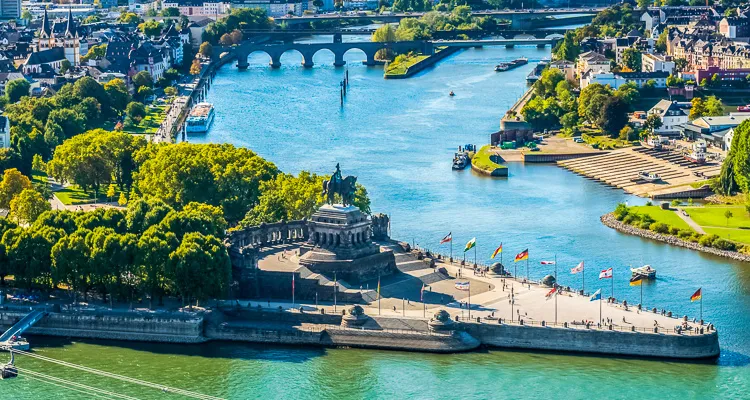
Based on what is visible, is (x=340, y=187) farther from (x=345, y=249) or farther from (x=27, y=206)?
(x=27, y=206)

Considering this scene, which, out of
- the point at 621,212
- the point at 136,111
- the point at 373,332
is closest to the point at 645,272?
the point at 621,212

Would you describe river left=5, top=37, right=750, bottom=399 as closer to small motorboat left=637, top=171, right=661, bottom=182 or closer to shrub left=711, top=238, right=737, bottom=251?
shrub left=711, top=238, right=737, bottom=251

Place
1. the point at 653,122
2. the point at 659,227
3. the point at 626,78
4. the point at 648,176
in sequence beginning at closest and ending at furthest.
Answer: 1. the point at 659,227
2. the point at 648,176
3. the point at 653,122
4. the point at 626,78

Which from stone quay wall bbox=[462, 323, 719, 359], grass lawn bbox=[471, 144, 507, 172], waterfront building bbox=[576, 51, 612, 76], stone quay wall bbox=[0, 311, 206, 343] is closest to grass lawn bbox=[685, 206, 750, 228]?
grass lawn bbox=[471, 144, 507, 172]

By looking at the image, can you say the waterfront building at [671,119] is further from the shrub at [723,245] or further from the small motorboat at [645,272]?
the small motorboat at [645,272]

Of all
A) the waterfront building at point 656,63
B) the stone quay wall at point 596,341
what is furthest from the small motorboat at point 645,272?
the waterfront building at point 656,63

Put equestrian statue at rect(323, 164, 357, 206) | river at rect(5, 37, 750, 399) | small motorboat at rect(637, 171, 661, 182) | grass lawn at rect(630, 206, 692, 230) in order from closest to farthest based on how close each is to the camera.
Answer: river at rect(5, 37, 750, 399), equestrian statue at rect(323, 164, 357, 206), grass lawn at rect(630, 206, 692, 230), small motorboat at rect(637, 171, 661, 182)
